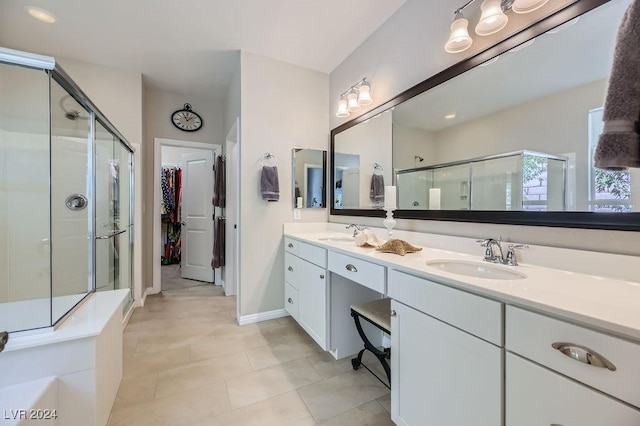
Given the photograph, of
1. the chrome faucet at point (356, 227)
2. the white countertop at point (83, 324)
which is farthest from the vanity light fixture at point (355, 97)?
the white countertop at point (83, 324)

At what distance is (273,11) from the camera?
198 centimetres

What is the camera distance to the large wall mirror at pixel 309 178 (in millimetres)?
2725

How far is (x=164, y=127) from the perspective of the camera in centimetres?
344

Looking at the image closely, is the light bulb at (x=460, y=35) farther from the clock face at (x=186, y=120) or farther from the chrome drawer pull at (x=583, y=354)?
the clock face at (x=186, y=120)

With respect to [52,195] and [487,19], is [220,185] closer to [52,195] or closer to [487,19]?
[52,195]

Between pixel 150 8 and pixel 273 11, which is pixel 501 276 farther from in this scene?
pixel 150 8

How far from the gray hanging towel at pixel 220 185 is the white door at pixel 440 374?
2.91m

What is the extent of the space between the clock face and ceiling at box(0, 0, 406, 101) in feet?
2.24

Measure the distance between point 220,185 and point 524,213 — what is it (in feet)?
10.9

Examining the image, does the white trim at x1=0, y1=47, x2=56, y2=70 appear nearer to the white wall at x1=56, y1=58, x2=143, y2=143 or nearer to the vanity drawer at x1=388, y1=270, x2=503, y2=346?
the vanity drawer at x1=388, y1=270, x2=503, y2=346

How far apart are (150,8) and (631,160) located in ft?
9.41

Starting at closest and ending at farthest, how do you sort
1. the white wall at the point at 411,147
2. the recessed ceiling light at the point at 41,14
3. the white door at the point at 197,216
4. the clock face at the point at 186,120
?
1. the white wall at the point at 411,147
2. the recessed ceiling light at the point at 41,14
3. the clock face at the point at 186,120
4. the white door at the point at 197,216

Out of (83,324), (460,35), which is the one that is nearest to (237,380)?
(83,324)

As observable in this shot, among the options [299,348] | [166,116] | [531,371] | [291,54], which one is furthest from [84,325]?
[166,116]
